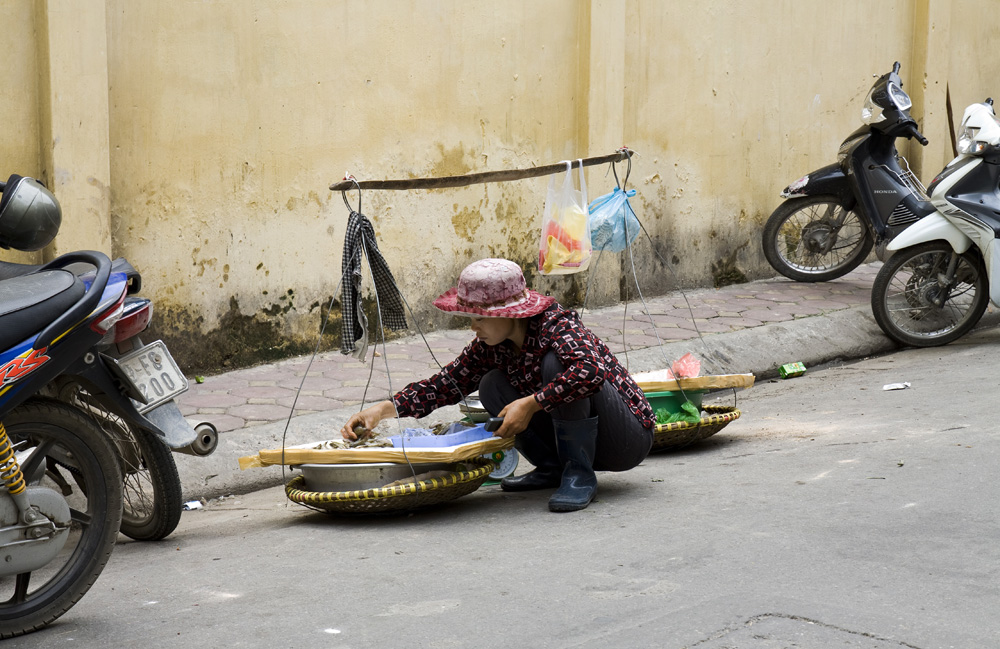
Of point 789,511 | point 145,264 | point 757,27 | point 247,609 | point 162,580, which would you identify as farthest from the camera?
point 757,27

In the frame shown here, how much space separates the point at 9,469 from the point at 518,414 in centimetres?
172

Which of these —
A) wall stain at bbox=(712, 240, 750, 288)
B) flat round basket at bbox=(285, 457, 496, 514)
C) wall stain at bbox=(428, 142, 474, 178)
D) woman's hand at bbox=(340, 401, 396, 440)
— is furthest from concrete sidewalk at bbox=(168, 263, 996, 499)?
wall stain at bbox=(428, 142, 474, 178)

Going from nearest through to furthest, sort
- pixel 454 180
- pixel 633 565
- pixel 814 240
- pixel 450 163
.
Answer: pixel 633 565
pixel 454 180
pixel 450 163
pixel 814 240

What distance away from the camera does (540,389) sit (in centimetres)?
430

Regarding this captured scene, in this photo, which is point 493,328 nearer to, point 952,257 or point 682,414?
point 682,414

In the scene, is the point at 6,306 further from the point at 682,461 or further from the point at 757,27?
the point at 757,27

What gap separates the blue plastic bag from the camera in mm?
5484

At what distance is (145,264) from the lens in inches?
254

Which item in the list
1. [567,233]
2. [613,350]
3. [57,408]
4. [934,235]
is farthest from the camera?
[934,235]

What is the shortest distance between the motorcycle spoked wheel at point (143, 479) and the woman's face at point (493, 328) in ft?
3.74

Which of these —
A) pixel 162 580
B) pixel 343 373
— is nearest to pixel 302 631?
pixel 162 580

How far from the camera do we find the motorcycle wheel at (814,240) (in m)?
9.11

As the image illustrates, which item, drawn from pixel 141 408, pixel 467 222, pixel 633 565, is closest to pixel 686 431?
pixel 633 565

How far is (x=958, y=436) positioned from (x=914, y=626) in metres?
2.20
